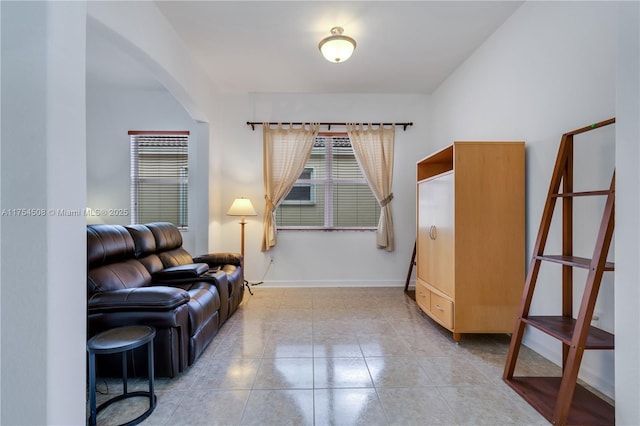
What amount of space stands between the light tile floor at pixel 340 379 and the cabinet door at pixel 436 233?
20.2 inches

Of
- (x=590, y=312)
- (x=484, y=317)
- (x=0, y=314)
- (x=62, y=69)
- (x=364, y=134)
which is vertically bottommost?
(x=484, y=317)

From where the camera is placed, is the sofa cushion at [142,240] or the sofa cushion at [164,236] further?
the sofa cushion at [164,236]

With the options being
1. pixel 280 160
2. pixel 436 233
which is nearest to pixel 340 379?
pixel 436 233

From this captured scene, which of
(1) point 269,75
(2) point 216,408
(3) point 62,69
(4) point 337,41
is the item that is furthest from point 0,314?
(1) point 269,75

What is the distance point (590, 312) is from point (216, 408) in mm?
2076

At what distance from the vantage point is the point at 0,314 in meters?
1.04

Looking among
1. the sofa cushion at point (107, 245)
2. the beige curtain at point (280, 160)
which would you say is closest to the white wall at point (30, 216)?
the sofa cushion at point (107, 245)

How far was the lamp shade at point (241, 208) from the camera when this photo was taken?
3746 millimetres

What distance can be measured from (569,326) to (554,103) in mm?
1564

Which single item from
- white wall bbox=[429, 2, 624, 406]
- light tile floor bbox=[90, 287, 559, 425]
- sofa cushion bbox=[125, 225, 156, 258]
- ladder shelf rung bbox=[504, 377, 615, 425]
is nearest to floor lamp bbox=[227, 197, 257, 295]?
sofa cushion bbox=[125, 225, 156, 258]

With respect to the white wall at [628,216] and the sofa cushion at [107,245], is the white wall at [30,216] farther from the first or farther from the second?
the white wall at [628,216]

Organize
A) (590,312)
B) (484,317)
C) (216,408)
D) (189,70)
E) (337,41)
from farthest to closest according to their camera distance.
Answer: (189,70) → (337,41) → (484,317) → (216,408) → (590,312)

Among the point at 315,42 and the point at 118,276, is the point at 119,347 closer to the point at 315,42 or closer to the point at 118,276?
the point at 118,276

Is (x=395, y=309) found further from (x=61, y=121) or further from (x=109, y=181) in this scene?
(x=109, y=181)
